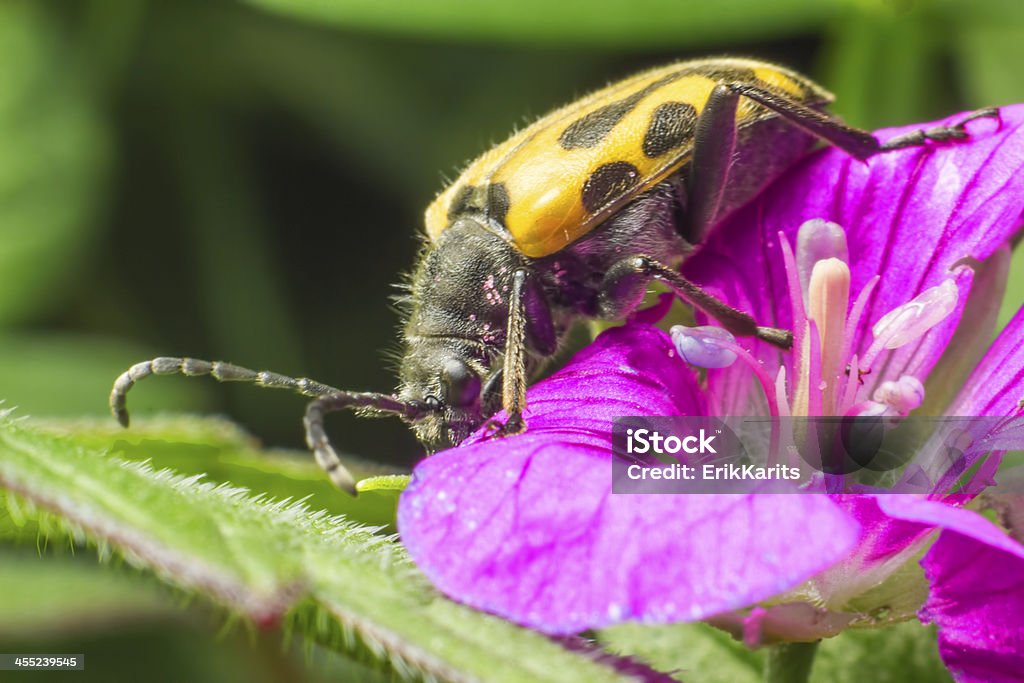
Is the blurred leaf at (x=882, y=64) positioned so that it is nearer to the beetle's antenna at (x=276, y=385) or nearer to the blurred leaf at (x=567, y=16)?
the blurred leaf at (x=567, y=16)

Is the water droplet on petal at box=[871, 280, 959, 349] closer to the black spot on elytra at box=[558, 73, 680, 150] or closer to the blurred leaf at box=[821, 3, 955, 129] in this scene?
the black spot on elytra at box=[558, 73, 680, 150]

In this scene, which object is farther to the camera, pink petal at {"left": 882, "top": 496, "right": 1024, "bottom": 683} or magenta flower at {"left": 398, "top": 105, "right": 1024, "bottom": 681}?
pink petal at {"left": 882, "top": 496, "right": 1024, "bottom": 683}

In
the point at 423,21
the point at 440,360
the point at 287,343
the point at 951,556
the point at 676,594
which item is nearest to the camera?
the point at 676,594

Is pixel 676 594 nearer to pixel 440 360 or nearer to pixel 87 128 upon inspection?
pixel 440 360

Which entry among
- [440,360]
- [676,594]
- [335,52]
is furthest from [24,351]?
[676,594]

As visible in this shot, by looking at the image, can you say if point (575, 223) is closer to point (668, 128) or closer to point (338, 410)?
point (668, 128)

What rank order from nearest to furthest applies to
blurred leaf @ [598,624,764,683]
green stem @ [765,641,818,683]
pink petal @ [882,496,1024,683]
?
1. pink petal @ [882,496,1024,683]
2. green stem @ [765,641,818,683]
3. blurred leaf @ [598,624,764,683]

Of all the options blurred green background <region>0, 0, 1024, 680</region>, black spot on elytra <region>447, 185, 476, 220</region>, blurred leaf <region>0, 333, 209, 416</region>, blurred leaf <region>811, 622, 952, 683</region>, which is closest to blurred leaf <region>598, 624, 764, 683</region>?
blurred leaf <region>811, 622, 952, 683</region>
